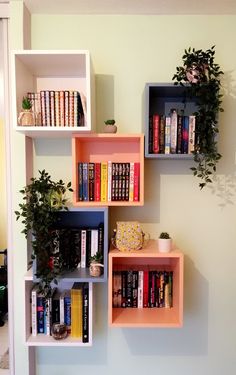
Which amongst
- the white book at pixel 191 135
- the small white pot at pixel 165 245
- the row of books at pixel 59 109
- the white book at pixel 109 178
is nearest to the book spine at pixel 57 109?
the row of books at pixel 59 109

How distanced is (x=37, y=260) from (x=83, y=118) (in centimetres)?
76

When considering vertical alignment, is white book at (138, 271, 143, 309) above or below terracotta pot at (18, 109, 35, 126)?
below

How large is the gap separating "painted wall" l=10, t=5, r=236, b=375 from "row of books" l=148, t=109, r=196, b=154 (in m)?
0.17

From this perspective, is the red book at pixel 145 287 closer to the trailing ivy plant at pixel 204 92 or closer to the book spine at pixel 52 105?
the trailing ivy plant at pixel 204 92

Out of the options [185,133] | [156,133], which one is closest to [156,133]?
[156,133]

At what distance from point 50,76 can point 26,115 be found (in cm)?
Answer: 38

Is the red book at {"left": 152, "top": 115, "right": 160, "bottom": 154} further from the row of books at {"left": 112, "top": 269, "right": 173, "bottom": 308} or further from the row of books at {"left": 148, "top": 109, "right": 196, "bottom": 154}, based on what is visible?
the row of books at {"left": 112, "top": 269, "right": 173, "bottom": 308}

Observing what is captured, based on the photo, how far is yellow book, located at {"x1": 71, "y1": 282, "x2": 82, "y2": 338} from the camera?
1489 millimetres

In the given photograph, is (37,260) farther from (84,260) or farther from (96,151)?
(96,151)

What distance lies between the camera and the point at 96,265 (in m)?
1.41

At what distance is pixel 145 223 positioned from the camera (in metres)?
1.64

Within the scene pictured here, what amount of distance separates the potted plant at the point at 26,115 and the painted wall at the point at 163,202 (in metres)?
0.24

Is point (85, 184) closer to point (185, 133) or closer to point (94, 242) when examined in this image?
point (94, 242)

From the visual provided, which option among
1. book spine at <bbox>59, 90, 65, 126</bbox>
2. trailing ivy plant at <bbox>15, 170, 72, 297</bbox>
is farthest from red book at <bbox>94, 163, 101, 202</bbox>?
book spine at <bbox>59, 90, 65, 126</bbox>
